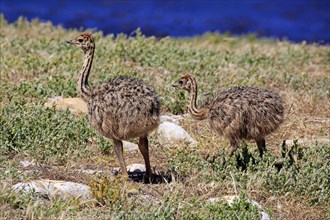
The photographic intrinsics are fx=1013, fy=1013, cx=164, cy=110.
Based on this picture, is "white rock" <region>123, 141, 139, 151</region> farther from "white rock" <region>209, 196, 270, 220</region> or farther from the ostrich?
"white rock" <region>209, 196, 270, 220</region>

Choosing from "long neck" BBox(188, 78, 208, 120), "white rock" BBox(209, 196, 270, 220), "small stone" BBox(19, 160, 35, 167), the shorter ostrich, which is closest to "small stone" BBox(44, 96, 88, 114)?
"long neck" BBox(188, 78, 208, 120)

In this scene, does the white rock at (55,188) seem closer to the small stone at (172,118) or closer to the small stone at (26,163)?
the small stone at (26,163)

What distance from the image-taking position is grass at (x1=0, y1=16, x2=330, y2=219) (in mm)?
10156

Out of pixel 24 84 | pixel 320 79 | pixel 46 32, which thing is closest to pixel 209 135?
pixel 24 84

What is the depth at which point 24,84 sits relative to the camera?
46.4 feet

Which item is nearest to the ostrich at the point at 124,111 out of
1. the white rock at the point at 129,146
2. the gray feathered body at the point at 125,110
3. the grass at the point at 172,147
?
the gray feathered body at the point at 125,110

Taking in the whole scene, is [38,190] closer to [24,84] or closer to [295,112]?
[24,84]

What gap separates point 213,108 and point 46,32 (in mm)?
7989

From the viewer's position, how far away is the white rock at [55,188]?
10.1 m

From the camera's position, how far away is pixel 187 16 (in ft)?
120

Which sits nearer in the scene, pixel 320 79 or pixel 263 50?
pixel 320 79

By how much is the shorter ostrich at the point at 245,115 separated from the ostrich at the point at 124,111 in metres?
0.99

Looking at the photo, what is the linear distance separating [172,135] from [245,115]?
1428mm

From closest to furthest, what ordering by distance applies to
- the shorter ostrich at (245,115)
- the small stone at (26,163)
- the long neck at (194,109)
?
the small stone at (26,163) < the shorter ostrich at (245,115) < the long neck at (194,109)
